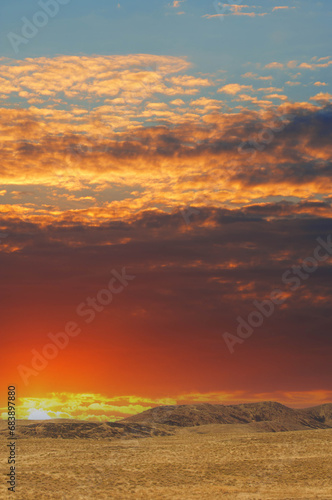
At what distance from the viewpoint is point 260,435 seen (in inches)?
2566

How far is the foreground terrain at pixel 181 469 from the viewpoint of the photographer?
41.1 m

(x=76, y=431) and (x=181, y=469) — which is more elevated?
(x=76, y=431)

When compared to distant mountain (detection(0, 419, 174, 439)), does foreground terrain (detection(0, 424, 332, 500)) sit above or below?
below

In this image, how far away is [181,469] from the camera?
47.9 m

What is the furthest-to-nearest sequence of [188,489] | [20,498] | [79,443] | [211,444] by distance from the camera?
[79,443]
[211,444]
[188,489]
[20,498]

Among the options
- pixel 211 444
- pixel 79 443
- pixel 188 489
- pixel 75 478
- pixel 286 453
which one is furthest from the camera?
pixel 79 443

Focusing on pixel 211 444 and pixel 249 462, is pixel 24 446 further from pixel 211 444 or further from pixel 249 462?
pixel 249 462

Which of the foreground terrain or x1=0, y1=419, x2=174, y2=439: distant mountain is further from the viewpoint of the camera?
x1=0, y1=419, x2=174, y2=439: distant mountain

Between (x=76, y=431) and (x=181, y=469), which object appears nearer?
(x=181, y=469)

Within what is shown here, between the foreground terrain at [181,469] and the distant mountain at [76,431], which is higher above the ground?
the distant mountain at [76,431]

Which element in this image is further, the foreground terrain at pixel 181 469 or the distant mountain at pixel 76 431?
the distant mountain at pixel 76 431

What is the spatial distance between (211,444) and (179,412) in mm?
128322

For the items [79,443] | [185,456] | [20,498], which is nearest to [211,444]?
[185,456]

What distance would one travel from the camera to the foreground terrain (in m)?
41.1
